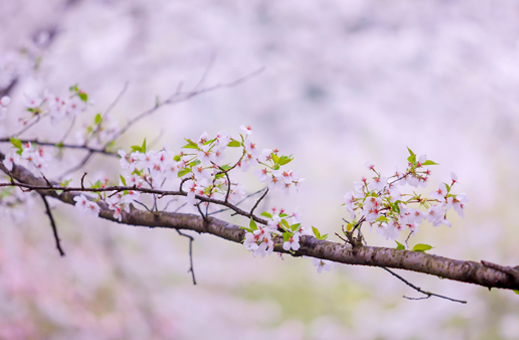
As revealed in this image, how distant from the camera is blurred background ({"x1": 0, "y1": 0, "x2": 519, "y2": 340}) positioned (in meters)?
2.00

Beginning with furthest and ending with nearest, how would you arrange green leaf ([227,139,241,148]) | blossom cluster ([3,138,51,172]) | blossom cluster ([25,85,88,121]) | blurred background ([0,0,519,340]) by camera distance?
blurred background ([0,0,519,340]) < blossom cluster ([25,85,88,121]) < blossom cluster ([3,138,51,172]) < green leaf ([227,139,241,148])

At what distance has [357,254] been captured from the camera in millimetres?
549

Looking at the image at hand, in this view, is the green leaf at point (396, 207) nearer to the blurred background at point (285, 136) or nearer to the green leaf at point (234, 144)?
the green leaf at point (234, 144)

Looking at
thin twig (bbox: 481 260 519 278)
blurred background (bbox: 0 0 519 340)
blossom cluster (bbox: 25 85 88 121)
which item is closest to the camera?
thin twig (bbox: 481 260 519 278)

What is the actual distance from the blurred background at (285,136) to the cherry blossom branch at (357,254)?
52.2 inches

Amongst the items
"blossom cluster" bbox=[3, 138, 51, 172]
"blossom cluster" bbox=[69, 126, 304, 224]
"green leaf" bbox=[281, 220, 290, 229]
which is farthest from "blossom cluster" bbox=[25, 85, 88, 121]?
"green leaf" bbox=[281, 220, 290, 229]

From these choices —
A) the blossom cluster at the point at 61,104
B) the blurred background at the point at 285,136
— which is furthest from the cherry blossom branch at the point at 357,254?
the blurred background at the point at 285,136

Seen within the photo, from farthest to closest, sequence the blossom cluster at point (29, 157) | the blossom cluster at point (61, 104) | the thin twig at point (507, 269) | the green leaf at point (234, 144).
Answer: the blossom cluster at point (61, 104) → the blossom cluster at point (29, 157) → the green leaf at point (234, 144) → the thin twig at point (507, 269)

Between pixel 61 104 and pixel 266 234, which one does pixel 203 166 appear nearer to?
pixel 266 234

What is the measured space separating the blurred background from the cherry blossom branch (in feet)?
4.35

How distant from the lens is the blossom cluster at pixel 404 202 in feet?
1.82

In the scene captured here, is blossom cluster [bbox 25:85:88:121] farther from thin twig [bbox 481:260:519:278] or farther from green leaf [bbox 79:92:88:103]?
thin twig [bbox 481:260:519:278]

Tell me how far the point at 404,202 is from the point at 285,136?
77.8 inches

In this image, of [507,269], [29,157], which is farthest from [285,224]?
[29,157]
